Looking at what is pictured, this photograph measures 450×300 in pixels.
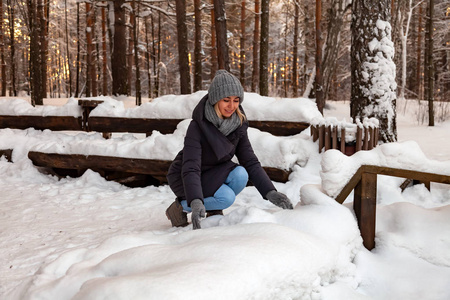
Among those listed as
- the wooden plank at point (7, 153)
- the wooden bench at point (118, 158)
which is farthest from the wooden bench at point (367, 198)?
the wooden plank at point (7, 153)

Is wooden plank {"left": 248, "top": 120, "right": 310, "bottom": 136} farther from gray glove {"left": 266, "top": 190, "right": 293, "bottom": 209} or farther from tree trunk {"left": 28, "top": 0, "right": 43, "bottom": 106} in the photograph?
tree trunk {"left": 28, "top": 0, "right": 43, "bottom": 106}

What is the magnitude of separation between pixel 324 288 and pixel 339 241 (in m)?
0.43

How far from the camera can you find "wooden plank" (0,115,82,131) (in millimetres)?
7648

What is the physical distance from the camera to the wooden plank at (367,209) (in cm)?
258

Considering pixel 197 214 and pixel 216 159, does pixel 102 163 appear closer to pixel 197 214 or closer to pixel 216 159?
pixel 216 159

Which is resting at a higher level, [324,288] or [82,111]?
[82,111]

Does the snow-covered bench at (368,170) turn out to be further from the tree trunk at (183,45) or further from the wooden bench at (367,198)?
the tree trunk at (183,45)

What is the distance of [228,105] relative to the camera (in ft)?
9.69

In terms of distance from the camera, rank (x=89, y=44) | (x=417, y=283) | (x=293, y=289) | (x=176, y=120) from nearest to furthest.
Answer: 1. (x=293, y=289)
2. (x=417, y=283)
3. (x=176, y=120)
4. (x=89, y=44)

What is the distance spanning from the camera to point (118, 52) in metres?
13.0

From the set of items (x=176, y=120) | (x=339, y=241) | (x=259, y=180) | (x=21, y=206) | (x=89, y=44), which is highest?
(x=89, y=44)

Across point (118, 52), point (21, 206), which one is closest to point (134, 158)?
point (21, 206)

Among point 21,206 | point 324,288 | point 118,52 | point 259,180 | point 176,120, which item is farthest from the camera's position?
point 118,52

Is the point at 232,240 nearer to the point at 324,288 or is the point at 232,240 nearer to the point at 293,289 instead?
the point at 293,289
